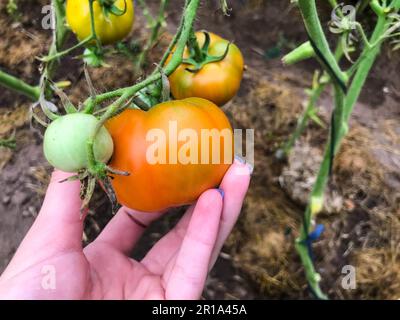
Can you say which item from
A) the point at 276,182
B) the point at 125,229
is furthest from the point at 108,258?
the point at 276,182

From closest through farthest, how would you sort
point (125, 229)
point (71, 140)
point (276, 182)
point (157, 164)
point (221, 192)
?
point (71, 140), point (157, 164), point (221, 192), point (125, 229), point (276, 182)

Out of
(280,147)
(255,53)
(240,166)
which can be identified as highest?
(240,166)

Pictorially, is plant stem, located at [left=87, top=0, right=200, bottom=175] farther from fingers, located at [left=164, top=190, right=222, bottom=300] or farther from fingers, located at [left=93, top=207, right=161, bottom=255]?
fingers, located at [left=93, top=207, right=161, bottom=255]

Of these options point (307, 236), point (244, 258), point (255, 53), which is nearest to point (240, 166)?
point (307, 236)

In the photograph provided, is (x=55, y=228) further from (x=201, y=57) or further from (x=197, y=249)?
(x=201, y=57)
